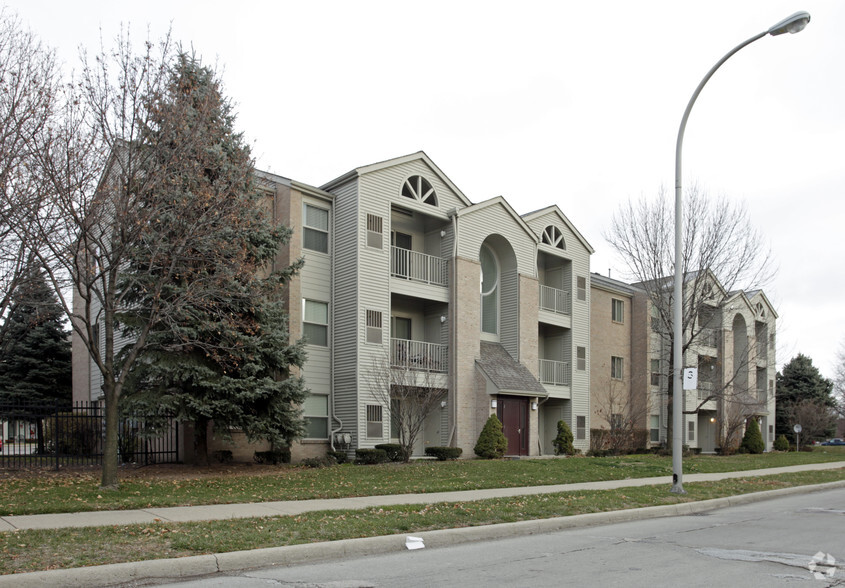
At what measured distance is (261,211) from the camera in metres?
19.0

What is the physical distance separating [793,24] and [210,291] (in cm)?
1164

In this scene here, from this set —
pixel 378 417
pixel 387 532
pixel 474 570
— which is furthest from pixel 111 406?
pixel 378 417

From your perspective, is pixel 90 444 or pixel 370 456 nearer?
pixel 370 456

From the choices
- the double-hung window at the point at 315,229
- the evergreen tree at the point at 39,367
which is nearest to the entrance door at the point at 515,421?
the double-hung window at the point at 315,229

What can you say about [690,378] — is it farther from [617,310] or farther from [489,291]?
[617,310]

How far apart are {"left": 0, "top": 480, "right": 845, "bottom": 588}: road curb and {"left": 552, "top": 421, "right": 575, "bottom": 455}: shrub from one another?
668 inches

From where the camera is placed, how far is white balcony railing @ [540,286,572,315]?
103 feet

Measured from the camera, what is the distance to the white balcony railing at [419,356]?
25.0 meters

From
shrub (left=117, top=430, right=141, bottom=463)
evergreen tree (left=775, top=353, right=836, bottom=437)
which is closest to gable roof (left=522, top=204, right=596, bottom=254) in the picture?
shrub (left=117, top=430, right=141, bottom=463)

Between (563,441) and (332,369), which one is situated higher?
(332,369)

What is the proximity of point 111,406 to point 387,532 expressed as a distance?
6.94 metres

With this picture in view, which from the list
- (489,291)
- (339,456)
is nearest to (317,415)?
(339,456)

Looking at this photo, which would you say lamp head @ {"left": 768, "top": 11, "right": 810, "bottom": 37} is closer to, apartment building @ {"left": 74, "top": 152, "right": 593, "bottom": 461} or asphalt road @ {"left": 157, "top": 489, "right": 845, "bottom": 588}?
asphalt road @ {"left": 157, "top": 489, "right": 845, "bottom": 588}

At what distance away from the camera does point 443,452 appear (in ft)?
78.8
